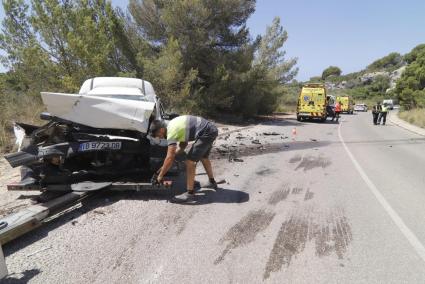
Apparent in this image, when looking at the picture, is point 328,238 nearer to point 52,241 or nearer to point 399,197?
point 399,197

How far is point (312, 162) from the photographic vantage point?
35.1 feet

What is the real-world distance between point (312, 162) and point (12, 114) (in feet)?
30.3

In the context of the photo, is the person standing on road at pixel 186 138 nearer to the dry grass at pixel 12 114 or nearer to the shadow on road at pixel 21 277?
the shadow on road at pixel 21 277

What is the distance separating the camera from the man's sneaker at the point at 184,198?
634 centimetres

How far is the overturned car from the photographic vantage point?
240 inches

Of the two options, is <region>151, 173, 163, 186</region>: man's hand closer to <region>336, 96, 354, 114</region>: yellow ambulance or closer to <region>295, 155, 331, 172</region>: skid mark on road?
<region>295, 155, 331, 172</region>: skid mark on road

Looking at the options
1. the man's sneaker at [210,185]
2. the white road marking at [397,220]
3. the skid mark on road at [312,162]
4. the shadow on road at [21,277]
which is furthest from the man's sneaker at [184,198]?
the skid mark on road at [312,162]

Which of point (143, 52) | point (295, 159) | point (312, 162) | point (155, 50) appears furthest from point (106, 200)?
point (155, 50)

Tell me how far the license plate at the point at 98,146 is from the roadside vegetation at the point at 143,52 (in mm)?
5551

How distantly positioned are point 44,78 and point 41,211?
487 inches

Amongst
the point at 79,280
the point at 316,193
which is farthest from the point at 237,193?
the point at 79,280

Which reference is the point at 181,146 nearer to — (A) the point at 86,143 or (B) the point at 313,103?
(A) the point at 86,143

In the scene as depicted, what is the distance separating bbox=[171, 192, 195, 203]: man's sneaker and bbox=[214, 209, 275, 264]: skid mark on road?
1090 millimetres

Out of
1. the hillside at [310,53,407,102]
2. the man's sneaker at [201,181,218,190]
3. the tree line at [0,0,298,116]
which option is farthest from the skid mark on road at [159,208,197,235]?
the hillside at [310,53,407,102]
